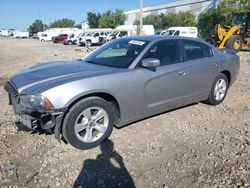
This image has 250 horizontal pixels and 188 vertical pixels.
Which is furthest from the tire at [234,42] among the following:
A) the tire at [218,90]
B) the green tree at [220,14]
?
the green tree at [220,14]

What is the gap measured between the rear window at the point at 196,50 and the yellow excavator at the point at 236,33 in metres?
12.7

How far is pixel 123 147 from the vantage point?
12.9 ft

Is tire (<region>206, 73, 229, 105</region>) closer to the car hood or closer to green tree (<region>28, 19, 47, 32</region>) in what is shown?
the car hood

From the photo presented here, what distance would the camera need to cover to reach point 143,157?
3672mm

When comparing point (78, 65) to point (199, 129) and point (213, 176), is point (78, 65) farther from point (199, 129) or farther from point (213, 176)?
point (213, 176)

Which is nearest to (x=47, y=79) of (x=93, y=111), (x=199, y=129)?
(x=93, y=111)

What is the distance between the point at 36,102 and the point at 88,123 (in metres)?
0.79

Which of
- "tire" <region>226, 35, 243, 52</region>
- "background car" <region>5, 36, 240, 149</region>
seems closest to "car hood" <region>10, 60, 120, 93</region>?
"background car" <region>5, 36, 240, 149</region>

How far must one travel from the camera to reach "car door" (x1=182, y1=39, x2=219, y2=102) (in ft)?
16.3

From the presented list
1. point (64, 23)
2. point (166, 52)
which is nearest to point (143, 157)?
point (166, 52)

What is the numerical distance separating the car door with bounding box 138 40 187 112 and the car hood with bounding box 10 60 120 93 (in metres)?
0.62

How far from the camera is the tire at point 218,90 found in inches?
222

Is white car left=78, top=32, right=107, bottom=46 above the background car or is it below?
above

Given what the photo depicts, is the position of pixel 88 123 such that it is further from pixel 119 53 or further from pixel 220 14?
pixel 220 14
